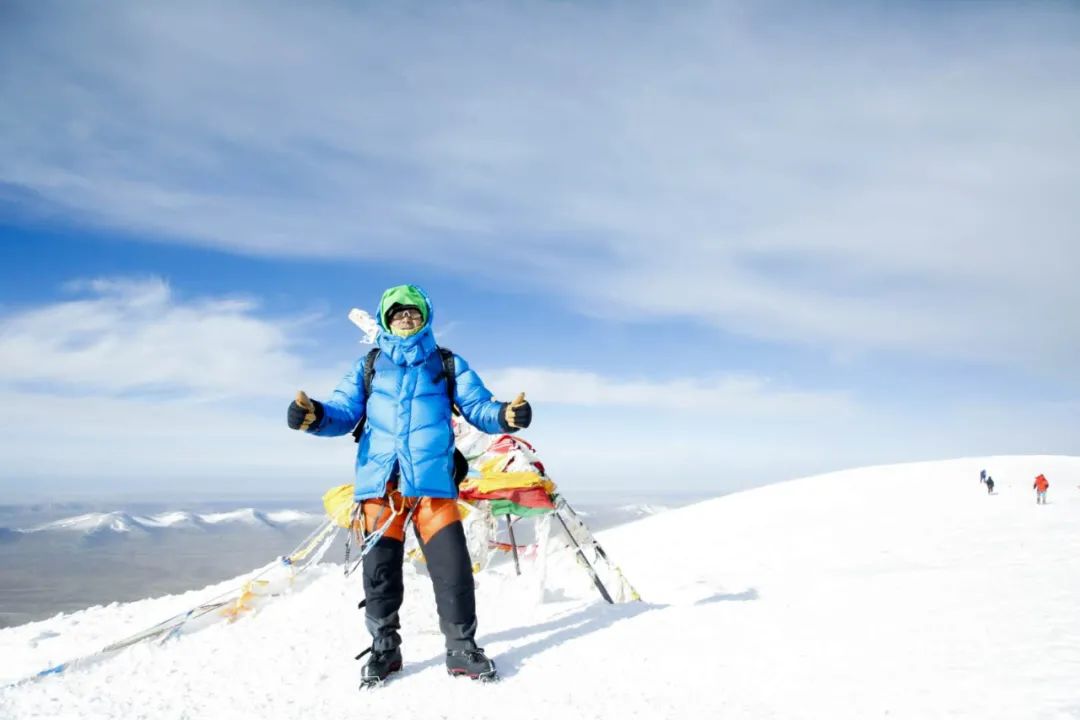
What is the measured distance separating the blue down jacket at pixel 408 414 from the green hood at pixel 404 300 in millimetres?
95

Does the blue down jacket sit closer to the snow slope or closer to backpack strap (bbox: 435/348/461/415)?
backpack strap (bbox: 435/348/461/415)

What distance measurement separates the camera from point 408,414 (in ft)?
15.1

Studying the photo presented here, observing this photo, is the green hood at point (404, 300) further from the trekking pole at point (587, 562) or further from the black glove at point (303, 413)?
the trekking pole at point (587, 562)

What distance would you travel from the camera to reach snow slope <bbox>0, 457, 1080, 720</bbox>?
3.68 meters

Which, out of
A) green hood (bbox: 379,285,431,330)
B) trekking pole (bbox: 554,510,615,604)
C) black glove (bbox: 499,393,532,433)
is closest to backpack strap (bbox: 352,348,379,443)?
green hood (bbox: 379,285,431,330)

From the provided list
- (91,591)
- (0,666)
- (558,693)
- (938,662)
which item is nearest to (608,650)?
(558,693)

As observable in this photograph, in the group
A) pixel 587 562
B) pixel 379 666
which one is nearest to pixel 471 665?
pixel 379 666

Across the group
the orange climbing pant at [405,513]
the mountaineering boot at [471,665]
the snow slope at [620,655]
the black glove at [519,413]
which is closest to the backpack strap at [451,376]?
the black glove at [519,413]

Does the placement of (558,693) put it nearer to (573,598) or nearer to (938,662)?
(938,662)

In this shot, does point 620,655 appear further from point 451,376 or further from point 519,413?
point 451,376

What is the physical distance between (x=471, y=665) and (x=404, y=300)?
2614 millimetres

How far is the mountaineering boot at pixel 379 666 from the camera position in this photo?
13.6 ft

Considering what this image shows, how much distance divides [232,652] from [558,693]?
2.67 m

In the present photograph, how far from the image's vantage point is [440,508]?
4551 millimetres
